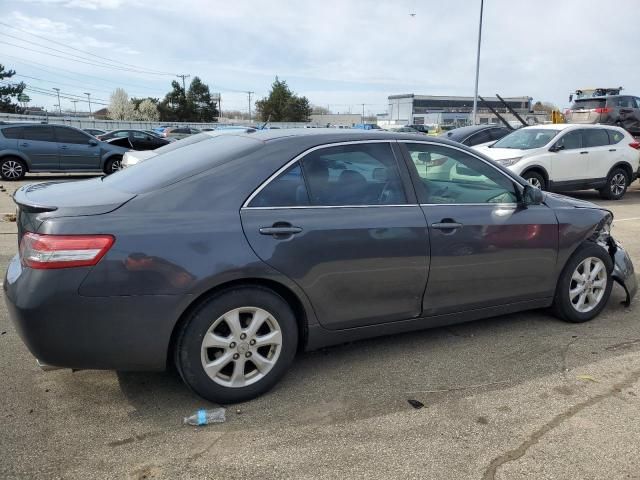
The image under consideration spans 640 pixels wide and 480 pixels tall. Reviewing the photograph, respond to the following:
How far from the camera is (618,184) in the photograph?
1263 cm

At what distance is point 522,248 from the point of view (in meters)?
4.00

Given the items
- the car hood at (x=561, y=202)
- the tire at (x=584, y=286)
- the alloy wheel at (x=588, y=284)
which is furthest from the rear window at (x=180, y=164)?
the alloy wheel at (x=588, y=284)

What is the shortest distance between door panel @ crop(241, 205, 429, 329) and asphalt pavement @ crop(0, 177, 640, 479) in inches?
18.0

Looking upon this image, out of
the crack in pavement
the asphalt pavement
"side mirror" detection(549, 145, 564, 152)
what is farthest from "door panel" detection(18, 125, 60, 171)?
the crack in pavement

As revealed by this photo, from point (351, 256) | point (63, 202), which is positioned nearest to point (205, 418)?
point (351, 256)

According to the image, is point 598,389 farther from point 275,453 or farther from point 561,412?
point 275,453

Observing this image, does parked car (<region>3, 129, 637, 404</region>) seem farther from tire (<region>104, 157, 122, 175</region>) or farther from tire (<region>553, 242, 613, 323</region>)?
tire (<region>104, 157, 122, 175</region>)

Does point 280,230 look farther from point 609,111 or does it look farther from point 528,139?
point 609,111

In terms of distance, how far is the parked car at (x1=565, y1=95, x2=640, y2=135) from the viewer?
1922 cm

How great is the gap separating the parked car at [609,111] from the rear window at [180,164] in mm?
18426

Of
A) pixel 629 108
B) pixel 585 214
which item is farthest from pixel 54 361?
pixel 629 108

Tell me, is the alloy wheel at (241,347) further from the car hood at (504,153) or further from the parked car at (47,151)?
the parked car at (47,151)

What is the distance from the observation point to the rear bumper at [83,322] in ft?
8.96

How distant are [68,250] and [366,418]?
178 cm
